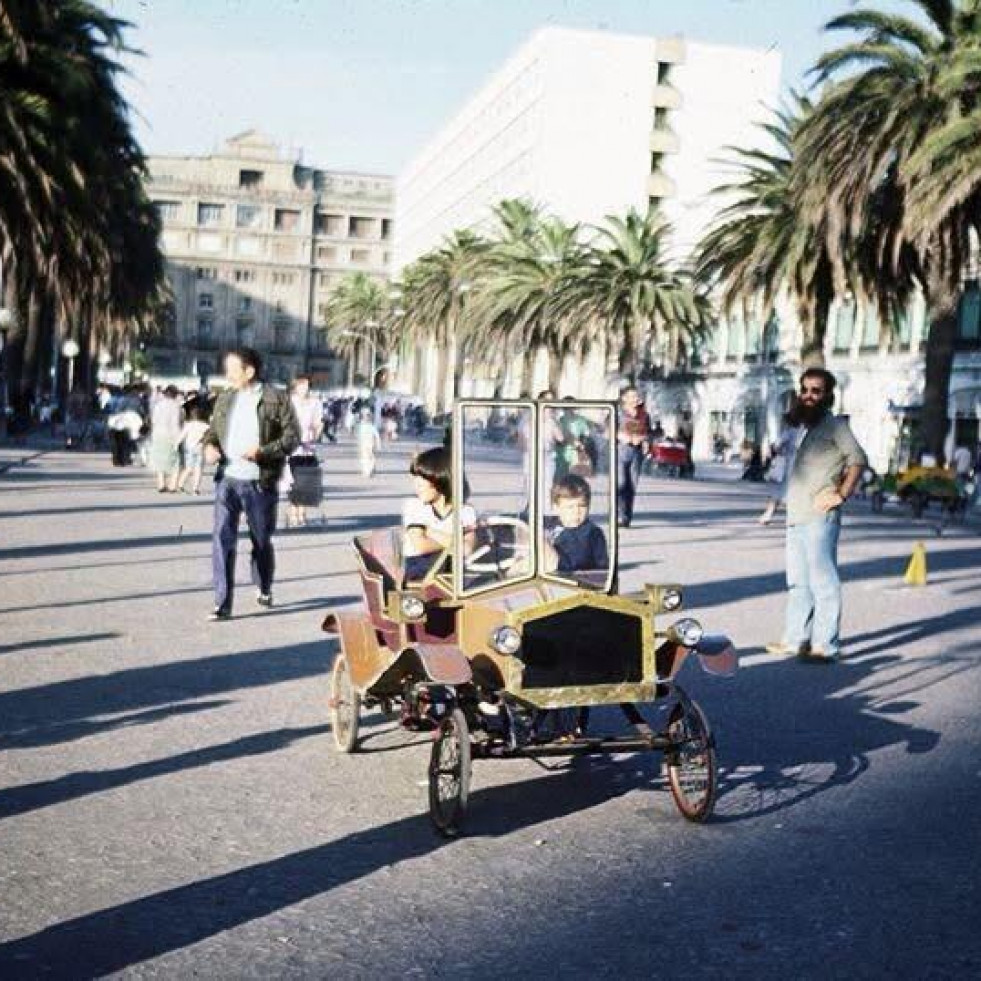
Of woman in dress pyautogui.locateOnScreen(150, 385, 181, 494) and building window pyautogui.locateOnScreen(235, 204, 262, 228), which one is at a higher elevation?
building window pyautogui.locateOnScreen(235, 204, 262, 228)

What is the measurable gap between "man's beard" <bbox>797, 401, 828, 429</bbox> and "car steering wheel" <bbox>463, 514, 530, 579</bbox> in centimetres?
415

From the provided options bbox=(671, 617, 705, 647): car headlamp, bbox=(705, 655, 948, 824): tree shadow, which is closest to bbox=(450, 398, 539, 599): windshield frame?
bbox=(671, 617, 705, 647): car headlamp

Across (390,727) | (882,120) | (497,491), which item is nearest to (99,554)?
(390,727)

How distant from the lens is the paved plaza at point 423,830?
4.14 meters

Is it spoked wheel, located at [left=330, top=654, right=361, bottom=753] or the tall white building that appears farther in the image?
the tall white building

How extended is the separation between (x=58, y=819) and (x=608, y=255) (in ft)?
170

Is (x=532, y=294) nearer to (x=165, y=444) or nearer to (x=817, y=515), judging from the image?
(x=165, y=444)

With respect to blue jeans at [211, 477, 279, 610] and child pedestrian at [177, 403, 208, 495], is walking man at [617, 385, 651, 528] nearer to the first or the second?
child pedestrian at [177, 403, 208, 495]

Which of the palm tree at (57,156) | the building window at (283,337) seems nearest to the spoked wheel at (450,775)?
the palm tree at (57,156)

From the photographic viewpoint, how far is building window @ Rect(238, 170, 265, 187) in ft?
458

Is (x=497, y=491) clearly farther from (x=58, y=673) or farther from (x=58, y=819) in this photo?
(x=58, y=673)

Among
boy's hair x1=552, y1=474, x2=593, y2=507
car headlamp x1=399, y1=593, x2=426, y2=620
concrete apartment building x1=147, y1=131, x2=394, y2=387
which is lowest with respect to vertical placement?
car headlamp x1=399, y1=593, x2=426, y2=620

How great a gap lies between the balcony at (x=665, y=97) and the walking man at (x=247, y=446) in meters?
83.9

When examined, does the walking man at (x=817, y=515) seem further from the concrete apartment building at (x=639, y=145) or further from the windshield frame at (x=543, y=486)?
the concrete apartment building at (x=639, y=145)
